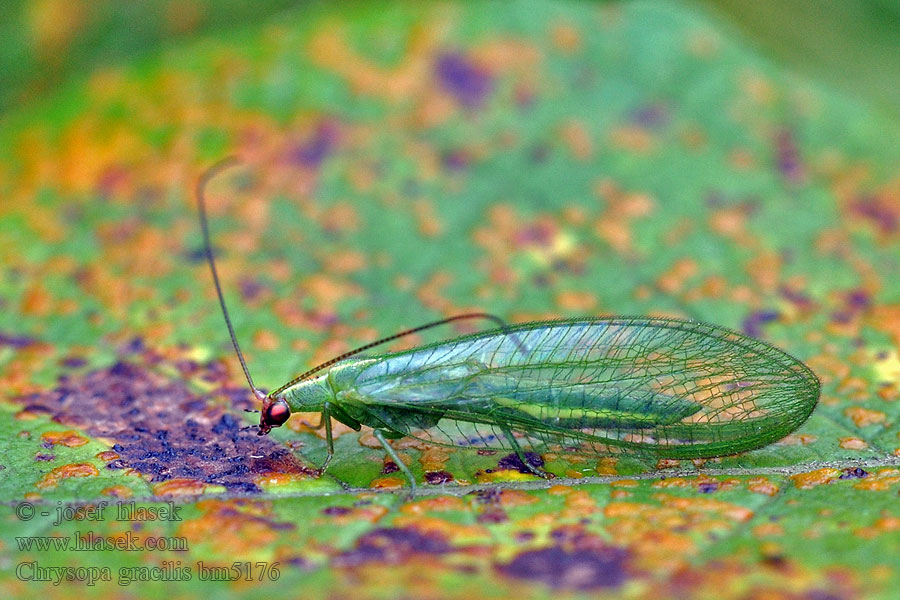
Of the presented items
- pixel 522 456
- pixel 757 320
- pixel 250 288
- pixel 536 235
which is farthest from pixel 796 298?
pixel 250 288

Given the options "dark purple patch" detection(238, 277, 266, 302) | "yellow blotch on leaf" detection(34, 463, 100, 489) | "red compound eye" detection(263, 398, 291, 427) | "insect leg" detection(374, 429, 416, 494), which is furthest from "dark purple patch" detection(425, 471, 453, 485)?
"dark purple patch" detection(238, 277, 266, 302)

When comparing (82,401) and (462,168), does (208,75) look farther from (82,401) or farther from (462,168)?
(82,401)

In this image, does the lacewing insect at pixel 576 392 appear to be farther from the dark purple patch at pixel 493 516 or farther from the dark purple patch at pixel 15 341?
the dark purple patch at pixel 15 341

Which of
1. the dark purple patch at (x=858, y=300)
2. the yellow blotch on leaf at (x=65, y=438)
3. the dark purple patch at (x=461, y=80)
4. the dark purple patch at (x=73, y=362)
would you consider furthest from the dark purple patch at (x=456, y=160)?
the yellow blotch on leaf at (x=65, y=438)

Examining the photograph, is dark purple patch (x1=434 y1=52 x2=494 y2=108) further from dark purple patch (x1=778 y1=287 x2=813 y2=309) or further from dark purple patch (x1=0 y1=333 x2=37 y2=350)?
dark purple patch (x1=0 y1=333 x2=37 y2=350)

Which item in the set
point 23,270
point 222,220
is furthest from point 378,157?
point 23,270
